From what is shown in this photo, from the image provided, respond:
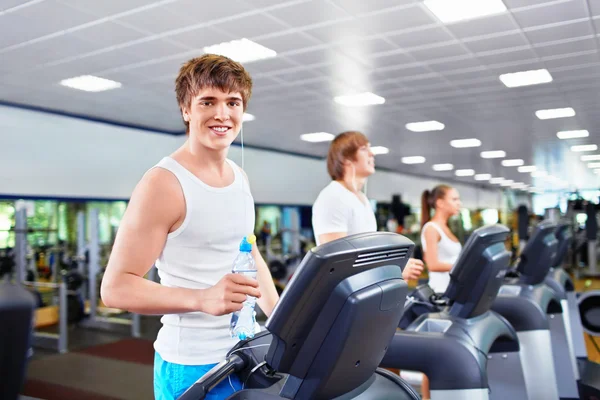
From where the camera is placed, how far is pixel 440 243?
11.4 feet

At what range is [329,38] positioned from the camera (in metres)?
4.50

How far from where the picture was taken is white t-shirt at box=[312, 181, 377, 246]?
226 centimetres

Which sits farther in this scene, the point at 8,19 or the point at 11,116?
the point at 11,116

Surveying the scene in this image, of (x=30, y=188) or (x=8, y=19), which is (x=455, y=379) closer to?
(x=8, y=19)

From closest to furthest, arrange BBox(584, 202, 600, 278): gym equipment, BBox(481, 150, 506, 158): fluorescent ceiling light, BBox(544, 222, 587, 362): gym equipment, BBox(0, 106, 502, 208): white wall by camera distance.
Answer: BBox(544, 222, 587, 362): gym equipment → BBox(0, 106, 502, 208): white wall → BBox(584, 202, 600, 278): gym equipment → BBox(481, 150, 506, 158): fluorescent ceiling light

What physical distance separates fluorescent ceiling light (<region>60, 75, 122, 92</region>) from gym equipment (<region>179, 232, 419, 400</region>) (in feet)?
17.6

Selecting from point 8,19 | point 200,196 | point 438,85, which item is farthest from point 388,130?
point 200,196

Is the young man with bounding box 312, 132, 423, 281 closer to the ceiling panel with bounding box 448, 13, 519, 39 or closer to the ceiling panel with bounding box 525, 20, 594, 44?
the ceiling panel with bounding box 448, 13, 519, 39

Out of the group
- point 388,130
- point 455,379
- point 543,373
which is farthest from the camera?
point 388,130

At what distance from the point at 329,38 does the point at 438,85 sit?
2.12 m

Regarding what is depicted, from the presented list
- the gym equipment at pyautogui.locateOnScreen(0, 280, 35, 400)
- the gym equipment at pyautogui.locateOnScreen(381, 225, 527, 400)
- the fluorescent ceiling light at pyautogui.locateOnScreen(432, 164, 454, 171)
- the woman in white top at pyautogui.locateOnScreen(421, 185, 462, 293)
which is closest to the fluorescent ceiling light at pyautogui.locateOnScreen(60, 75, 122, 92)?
the woman in white top at pyautogui.locateOnScreen(421, 185, 462, 293)

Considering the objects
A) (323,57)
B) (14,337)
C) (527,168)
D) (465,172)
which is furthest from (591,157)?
(14,337)

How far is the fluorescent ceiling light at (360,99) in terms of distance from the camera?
6.57m

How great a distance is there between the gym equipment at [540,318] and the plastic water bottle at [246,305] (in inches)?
78.3
